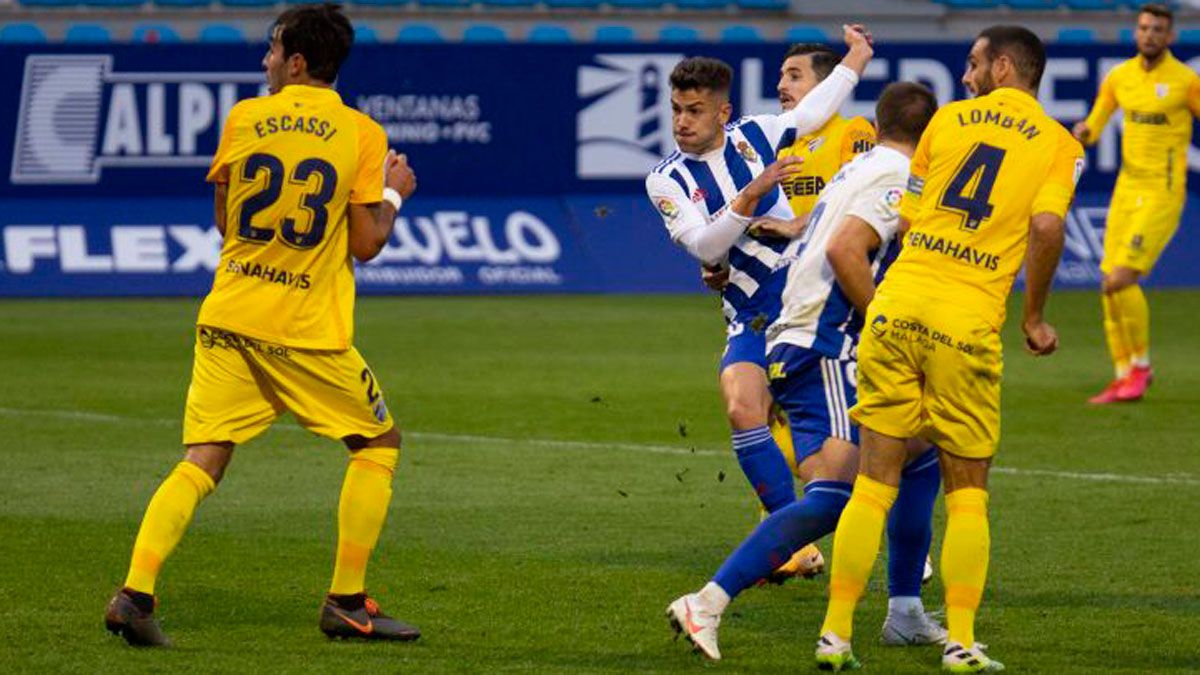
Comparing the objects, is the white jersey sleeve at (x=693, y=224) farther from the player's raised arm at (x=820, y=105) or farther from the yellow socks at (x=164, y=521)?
the yellow socks at (x=164, y=521)

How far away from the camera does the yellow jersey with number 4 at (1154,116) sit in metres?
15.1

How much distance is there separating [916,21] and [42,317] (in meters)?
11.7

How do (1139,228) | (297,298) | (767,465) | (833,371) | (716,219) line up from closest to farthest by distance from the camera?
(297,298) < (833,371) < (716,219) < (767,465) < (1139,228)

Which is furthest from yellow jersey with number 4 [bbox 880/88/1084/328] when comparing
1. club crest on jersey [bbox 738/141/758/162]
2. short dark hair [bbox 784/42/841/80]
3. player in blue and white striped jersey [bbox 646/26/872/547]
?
short dark hair [bbox 784/42/841/80]

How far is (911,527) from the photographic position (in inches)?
286

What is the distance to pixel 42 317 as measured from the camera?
1955 cm

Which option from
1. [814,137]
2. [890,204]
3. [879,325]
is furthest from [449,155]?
[879,325]

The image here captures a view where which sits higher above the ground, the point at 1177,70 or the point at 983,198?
the point at 983,198

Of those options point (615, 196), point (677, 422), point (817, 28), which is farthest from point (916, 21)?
point (677, 422)

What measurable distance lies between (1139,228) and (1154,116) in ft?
2.96

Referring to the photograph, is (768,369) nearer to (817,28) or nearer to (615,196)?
(615,196)

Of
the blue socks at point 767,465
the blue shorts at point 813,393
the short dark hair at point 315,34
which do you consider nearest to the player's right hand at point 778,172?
the blue shorts at point 813,393

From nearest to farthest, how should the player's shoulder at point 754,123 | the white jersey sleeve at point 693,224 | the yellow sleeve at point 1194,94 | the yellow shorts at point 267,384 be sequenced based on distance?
the yellow shorts at point 267,384 → the white jersey sleeve at point 693,224 → the player's shoulder at point 754,123 → the yellow sleeve at point 1194,94

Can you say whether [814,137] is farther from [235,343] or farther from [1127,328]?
[1127,328]
